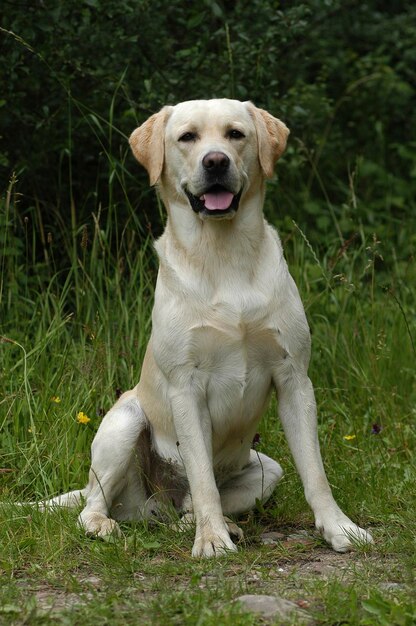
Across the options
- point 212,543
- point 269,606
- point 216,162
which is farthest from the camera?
point 216,162

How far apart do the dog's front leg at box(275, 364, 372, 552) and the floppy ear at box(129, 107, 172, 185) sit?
912mm

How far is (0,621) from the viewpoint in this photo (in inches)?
121

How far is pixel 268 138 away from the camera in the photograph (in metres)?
4.21

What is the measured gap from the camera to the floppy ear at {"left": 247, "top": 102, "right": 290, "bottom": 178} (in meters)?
4.18

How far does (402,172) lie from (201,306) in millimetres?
5568

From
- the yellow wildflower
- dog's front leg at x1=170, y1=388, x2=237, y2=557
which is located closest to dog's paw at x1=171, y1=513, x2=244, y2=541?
dog's front leg at x1=170, y1=388, x2=237, y2=557

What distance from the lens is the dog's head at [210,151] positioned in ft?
13.0

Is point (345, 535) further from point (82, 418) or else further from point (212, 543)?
point (82, 418)

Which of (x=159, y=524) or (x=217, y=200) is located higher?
(x=217, y=200)

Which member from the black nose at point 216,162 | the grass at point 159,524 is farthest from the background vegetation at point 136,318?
the black nose at point 216,162

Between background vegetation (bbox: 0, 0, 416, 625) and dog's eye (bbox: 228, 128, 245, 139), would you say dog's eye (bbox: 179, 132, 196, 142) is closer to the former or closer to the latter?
dog's eye (bbox: 228, 128, 245, 139)

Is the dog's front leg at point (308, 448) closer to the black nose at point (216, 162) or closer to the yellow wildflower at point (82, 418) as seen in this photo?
the black nose at point (216, 162)

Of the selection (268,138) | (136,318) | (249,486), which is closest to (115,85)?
(136,318)

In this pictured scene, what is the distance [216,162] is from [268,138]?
0.40 meters
